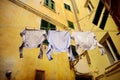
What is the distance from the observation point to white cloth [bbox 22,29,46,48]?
307 inches

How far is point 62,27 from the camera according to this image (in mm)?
13750

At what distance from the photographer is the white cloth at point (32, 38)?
7810 millimetres

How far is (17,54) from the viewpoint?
912 cm

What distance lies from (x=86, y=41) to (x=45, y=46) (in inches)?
141

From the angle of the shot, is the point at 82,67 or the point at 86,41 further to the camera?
the point at 82,67

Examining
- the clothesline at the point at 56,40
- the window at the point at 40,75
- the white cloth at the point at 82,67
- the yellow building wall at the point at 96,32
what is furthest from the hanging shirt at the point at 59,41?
the white cloth at the point at 82,67

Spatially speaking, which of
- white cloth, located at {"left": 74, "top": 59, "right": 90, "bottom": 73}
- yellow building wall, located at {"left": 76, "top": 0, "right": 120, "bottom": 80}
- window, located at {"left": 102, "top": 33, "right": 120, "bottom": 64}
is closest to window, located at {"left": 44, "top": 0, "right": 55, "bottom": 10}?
yellow building wall, located at {"left": 76, "top": 0, "right": 120, "bottom": 80}

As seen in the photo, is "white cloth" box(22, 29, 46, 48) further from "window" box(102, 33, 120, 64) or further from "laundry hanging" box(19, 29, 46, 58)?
"window" box(102, 33, 120, 64)

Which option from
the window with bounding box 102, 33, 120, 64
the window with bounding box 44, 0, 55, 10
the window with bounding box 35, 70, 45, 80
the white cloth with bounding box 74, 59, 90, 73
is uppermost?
the window with bounding box 44, 0, 55, 10

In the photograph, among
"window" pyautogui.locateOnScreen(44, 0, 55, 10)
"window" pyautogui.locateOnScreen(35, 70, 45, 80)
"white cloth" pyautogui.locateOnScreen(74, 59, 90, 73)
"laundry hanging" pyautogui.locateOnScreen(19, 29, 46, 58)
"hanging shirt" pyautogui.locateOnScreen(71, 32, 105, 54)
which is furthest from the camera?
"window" pyautogui.locateOnScreen(44, 0, 55, 10)

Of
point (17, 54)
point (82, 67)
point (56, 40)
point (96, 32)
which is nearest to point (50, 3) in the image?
point (96, 32)

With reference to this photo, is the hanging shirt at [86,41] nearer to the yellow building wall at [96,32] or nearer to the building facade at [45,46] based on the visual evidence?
the building facade at [45,46]

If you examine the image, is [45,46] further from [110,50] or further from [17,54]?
[110,50]

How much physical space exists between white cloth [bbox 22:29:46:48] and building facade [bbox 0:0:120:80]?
68 centimetres
